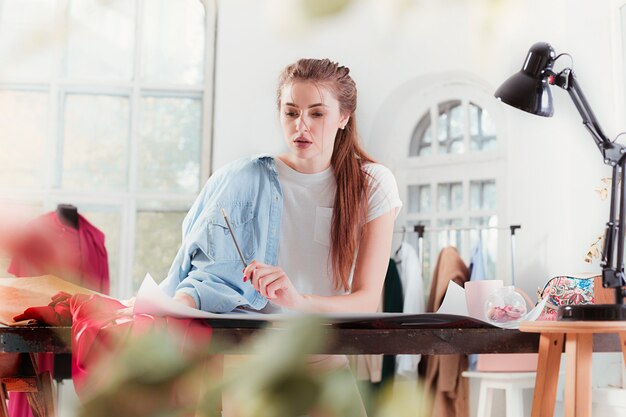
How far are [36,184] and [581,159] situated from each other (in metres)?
2.83

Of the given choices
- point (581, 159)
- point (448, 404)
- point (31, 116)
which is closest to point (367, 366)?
point (448, 404)

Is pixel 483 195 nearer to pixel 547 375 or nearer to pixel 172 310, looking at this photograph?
pixel 547 375

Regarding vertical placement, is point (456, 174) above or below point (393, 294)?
above

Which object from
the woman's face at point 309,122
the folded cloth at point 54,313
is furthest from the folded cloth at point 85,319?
the woman's face at point 309,122

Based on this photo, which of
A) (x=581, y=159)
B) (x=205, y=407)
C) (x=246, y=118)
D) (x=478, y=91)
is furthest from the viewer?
(x=246, y=118)

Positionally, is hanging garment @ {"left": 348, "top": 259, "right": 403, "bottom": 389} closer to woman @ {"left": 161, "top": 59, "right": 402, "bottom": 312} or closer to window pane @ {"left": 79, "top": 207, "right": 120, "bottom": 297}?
window pane @ {"left": 79, "top": 207, "right": 120, "bottom": 297}

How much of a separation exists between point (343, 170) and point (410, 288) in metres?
2.58

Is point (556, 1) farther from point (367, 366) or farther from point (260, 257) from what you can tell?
point (260, 257)

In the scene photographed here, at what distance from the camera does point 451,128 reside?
431 centimetres

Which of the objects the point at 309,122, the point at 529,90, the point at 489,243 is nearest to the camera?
the point at 309,122

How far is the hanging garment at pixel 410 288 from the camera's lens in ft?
12.5

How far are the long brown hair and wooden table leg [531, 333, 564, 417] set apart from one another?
40cm

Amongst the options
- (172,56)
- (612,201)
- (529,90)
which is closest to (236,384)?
(612,201)

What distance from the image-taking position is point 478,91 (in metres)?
4.11
